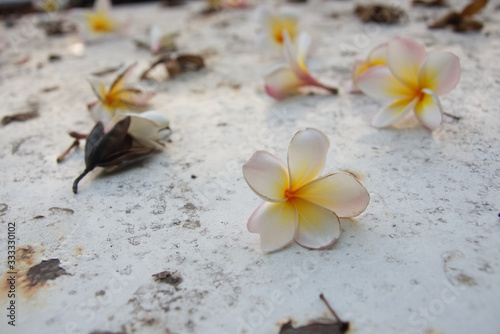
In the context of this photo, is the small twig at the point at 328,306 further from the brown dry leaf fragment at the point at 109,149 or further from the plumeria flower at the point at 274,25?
the plumeria flower at the point at 274,25

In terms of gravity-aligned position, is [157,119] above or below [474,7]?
below

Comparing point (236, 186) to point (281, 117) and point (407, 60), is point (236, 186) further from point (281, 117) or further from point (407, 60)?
point (407, 60)

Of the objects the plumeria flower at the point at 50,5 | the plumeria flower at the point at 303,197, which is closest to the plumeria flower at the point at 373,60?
the plumeria flower at the point at 303,197

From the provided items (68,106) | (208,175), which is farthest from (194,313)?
(68,106)

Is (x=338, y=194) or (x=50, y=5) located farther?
(x=50, y=5)

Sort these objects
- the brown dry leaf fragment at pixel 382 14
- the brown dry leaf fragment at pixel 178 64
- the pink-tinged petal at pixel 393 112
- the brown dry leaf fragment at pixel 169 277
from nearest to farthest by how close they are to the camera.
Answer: the brown dry leaf fragment at pixel 169 277 → the pink-tinged petal at pixel 393 112 → the brown dry leaf fragment at pixel 178 64 → the brown dry leaf fragment at pixel 382 14

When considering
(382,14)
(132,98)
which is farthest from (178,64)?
(382,14)

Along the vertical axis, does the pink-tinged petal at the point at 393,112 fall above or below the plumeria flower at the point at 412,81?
below

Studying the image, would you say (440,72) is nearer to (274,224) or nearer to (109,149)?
(274,224)

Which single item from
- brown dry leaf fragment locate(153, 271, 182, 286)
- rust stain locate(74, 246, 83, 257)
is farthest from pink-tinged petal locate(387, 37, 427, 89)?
rust stain locate(74, 246, 83, 257)
